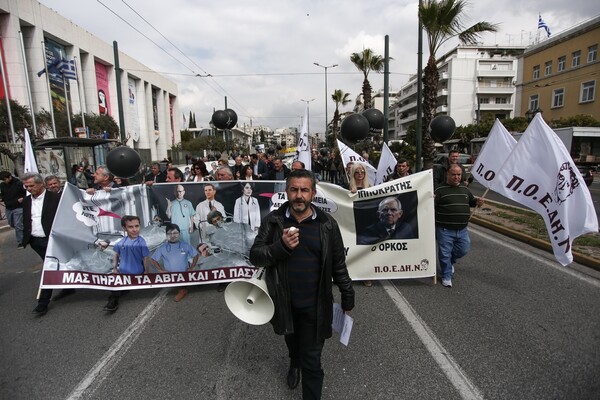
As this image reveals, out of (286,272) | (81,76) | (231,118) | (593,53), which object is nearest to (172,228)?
(286,272)

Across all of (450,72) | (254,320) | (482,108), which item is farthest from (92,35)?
(482,108)

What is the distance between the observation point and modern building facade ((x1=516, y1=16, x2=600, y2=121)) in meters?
32.9

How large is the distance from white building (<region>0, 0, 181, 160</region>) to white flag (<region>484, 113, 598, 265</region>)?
62.4 ft

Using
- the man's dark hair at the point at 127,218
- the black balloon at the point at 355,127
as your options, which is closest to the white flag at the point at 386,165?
the black balloon at the point at 355,127

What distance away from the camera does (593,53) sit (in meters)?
32.8

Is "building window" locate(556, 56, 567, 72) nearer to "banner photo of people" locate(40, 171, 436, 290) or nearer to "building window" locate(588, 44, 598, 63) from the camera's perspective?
"building window" locate(588, 44, 598, 63)

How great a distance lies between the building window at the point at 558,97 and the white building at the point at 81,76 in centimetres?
4213

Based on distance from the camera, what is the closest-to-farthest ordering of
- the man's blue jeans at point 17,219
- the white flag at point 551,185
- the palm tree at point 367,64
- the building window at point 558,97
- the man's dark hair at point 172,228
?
the white flag at point 551,185 < the man's dark hair at point 172,228 < the man's blue jeans at point 17,219 < the palm tree at point 367,64 < the building window at point 558,97

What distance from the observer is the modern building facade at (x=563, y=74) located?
108 ft

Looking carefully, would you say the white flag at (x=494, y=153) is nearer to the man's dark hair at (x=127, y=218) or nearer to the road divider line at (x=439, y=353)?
the road divider line at (x=439, y=353)

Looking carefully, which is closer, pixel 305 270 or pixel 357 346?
pixel 305 270

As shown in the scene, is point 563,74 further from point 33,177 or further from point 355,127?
point 33,177

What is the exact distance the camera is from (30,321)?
397 cm

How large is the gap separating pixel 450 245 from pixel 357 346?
2.08 meters
